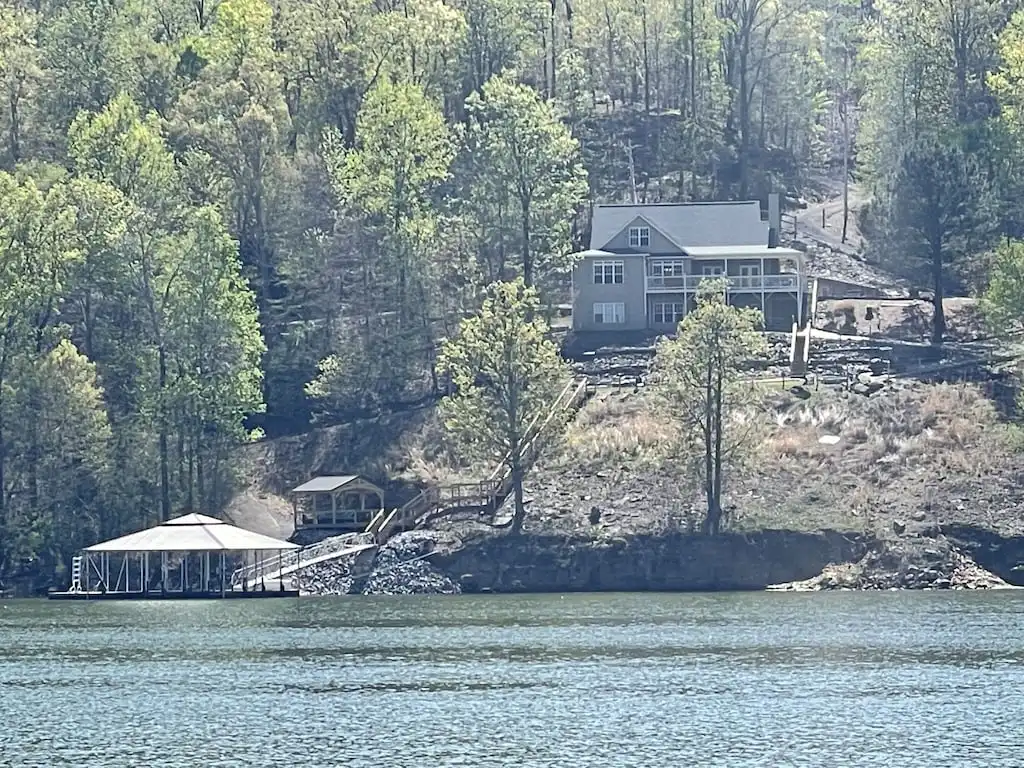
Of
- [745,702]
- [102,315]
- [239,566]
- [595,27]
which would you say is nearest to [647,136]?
[595,27]

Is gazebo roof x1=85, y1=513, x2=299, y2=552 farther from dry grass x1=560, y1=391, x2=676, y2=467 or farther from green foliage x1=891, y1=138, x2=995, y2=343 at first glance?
green foliage x1=891, y1=138, x2=995, y2=343

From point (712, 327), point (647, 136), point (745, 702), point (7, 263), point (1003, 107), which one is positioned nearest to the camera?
point (745, 702)

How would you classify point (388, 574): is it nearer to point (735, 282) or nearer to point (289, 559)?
point (289, 559)

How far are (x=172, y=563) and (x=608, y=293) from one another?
3128cm

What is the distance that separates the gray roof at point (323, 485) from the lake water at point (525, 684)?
14.3 meters

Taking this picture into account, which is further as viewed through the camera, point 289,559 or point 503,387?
point 503,387

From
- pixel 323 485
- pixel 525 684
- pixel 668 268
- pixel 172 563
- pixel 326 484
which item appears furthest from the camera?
pixel 668 268

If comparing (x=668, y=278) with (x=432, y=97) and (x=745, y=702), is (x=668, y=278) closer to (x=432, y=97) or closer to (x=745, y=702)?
(x=432, y=97)

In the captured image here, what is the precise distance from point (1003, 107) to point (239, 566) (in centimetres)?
4466

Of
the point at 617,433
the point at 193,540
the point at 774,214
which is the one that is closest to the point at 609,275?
the point at 774,214

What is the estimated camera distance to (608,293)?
115m

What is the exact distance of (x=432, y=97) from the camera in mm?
124312

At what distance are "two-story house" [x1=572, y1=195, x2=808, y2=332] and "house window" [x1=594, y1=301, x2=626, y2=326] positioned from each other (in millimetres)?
49

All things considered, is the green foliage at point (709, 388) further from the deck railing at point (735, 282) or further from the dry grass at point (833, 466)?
the deck railing at point (735, 282)
